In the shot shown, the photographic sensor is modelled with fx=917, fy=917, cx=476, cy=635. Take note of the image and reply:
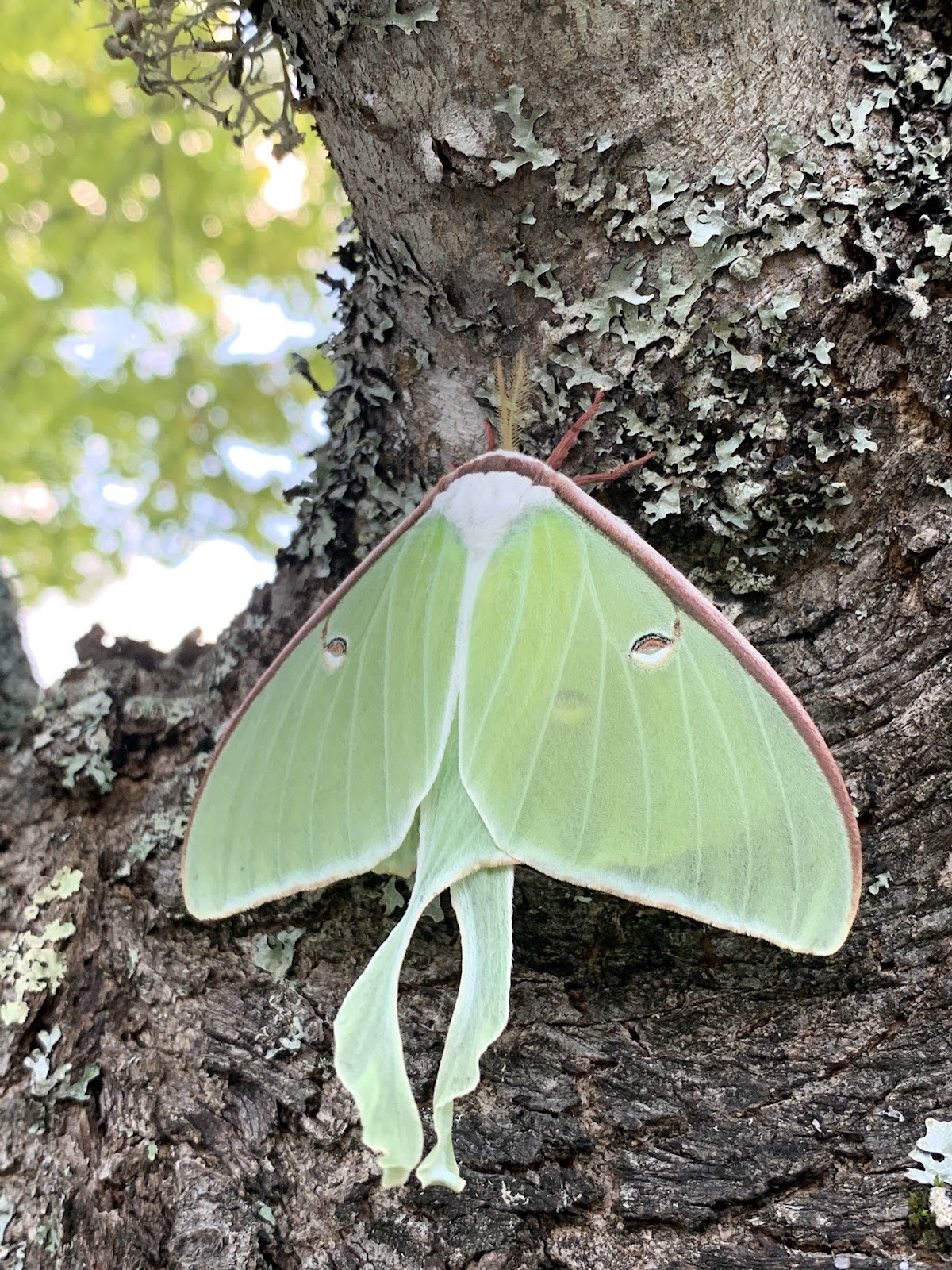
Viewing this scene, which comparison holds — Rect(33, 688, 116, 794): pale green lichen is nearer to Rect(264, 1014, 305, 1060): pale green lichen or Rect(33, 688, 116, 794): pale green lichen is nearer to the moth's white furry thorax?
Rect(264, 1014, 305, 1060): pale green lichen

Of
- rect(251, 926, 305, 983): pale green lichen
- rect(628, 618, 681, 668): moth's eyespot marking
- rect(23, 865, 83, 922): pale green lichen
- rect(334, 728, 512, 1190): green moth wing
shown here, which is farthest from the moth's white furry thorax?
rect(23, 865, 83, 922): pale green lichen

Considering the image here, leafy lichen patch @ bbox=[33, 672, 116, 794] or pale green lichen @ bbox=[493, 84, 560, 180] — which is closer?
pale green lichen @ bbox=[493, 84, 560, 180]

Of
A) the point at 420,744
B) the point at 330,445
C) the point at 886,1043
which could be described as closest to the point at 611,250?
the point at 330,445

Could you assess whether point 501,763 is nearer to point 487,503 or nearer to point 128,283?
point 487,503

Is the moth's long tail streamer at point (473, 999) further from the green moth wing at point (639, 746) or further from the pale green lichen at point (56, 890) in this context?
the pale green lichen at point (56, 890)

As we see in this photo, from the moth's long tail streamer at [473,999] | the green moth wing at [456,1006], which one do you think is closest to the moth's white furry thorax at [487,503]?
the green moth wing at [456,1006]

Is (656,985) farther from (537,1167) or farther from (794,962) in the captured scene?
(537,1167)
